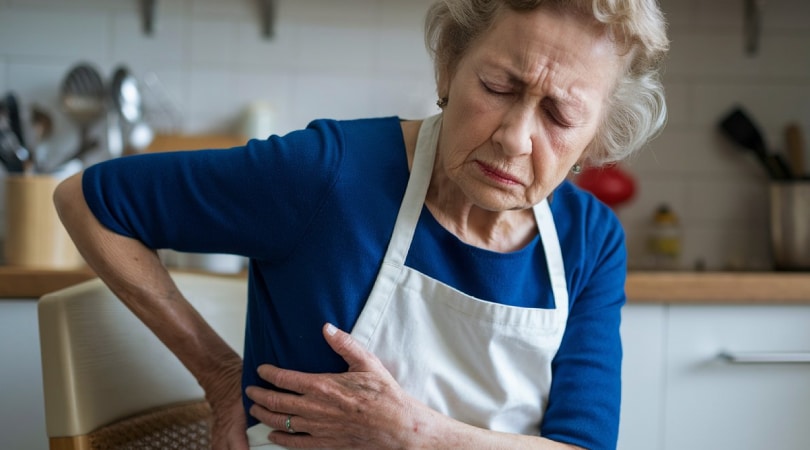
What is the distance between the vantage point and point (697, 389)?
164 cm

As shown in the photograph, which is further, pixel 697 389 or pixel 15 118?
pixel 15 118

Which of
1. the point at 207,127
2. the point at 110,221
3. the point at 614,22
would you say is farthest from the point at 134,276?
the point at 207,127

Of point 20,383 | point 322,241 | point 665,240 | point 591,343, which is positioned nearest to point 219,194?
point 322,241

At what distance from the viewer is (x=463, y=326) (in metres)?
1.02

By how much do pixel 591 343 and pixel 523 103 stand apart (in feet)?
1.16

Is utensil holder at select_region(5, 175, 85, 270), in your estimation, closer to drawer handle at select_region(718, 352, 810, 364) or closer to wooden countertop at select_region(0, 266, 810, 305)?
wooden countertop at select_region(0, 266, 810, 305)

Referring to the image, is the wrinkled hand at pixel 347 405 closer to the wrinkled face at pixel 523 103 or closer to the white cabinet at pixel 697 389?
the wrinkled face at pixel 523 103

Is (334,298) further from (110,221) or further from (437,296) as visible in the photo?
(110,221)

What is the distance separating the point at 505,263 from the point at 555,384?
0.18m

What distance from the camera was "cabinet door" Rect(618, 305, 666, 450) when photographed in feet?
5.36

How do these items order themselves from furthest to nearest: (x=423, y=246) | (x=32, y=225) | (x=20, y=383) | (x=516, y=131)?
(x=32, y=225), (x=20, y=383), (x=423, y=246), (x=516, y=131)

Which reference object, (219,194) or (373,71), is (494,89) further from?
(373,71)

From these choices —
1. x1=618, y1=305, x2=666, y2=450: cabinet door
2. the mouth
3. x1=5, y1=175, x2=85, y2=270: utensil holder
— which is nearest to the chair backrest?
the mouth

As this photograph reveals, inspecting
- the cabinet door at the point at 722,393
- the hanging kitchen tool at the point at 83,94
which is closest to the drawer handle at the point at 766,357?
the cabinet door at the point at 722,393
